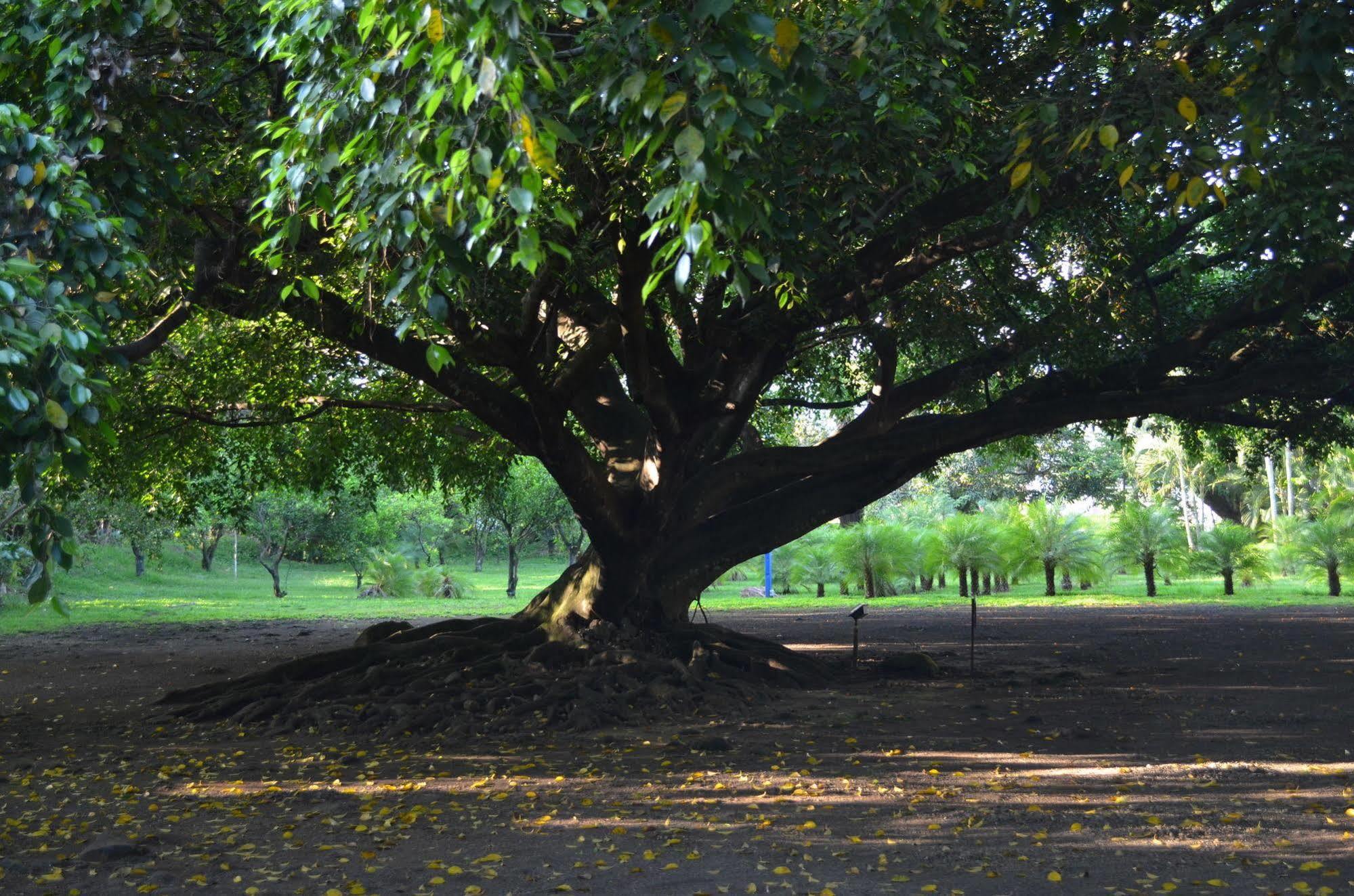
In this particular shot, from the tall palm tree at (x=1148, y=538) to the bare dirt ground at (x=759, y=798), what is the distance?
14767 mm

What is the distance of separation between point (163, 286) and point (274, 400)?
478 cm

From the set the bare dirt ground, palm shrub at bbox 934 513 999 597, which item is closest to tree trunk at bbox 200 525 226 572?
palm shrub at bbox 934 513 999 597

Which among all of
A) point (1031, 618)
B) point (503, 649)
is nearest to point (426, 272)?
point (503, 649)

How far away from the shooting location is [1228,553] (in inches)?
1056

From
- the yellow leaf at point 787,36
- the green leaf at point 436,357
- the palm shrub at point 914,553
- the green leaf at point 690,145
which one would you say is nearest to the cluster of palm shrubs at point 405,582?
the palm shrub at point 914,553

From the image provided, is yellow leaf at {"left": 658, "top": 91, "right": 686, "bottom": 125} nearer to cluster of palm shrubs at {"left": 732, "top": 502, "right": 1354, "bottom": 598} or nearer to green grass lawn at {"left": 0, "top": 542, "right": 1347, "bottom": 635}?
green grass lawn at {"left": 0, "top": 542, "right": 1347, "bottom": 635}

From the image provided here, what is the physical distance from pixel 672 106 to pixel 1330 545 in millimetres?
26274

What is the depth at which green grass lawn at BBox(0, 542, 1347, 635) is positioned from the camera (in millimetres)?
24719

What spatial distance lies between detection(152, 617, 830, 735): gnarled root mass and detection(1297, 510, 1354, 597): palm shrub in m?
18.0

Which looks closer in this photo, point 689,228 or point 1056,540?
point 689,228

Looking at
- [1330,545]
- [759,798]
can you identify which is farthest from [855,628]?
[1330,545]

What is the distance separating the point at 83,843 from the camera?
6.01 m

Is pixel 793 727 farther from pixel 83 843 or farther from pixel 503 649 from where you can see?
pixel 83 843

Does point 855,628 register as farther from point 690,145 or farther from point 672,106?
point 690,145
